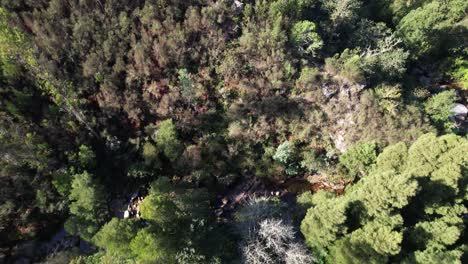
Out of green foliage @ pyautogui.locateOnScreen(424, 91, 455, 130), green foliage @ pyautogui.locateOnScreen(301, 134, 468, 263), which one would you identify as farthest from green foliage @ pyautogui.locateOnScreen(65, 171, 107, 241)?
green foliage @ pyautogui.locateOnScreen(424, 91, 455, 130)

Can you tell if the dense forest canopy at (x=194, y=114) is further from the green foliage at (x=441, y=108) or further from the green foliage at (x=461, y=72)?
the green foliage at (x=461, y=72)

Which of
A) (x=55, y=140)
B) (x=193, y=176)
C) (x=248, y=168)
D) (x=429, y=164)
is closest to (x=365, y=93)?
(x=429, y=164)

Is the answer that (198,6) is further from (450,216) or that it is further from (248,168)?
(450,216)

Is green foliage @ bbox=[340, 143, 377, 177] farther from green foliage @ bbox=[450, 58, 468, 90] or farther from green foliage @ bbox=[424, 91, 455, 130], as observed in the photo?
green foliage @ bbox=[450, 58, 468, 90]

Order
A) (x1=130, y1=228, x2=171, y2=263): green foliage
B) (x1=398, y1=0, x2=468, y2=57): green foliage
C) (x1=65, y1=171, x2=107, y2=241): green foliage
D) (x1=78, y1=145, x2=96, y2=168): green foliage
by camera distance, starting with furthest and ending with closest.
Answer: (x1=398, y1=0, x2=468, y2=57): green foliage, (x1=78, y1=145, x2=96, y2=168): green foliage, (x1=65, y1=171, x2=107, y2=241): green foliage, (x1=130, y1=228, x2=171, y2=263): green foliage

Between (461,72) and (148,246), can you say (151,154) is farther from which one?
(461,72)

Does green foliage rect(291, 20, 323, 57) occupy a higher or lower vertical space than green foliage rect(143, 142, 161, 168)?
higher

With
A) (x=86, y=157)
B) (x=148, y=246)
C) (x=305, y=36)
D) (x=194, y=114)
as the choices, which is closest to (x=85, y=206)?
(x=86, y=157)
